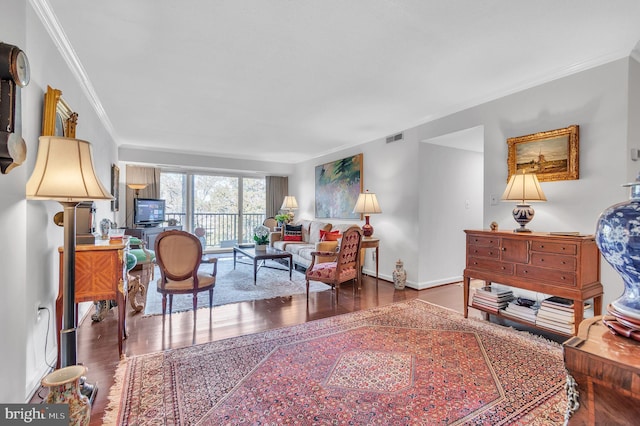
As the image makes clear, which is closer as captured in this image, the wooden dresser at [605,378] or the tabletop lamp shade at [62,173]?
the wooden dresser at [605,378]

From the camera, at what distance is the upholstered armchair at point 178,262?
3.00 m

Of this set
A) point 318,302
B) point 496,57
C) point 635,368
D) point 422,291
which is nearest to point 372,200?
point 422,291

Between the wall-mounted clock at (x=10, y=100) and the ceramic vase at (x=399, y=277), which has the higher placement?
the wall-mounted clock at (x=10, y=100)

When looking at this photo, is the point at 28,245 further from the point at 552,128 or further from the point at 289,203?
the point at 289,203

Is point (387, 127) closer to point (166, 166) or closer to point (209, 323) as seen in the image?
point (209, 323)

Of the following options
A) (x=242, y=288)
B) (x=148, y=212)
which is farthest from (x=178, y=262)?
(x=148, y=212)

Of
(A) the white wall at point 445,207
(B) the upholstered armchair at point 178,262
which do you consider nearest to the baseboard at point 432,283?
(A) the white wall at point 445,207

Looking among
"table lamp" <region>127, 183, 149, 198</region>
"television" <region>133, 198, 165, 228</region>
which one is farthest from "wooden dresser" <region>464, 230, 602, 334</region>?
"table lamp" <region>127, 183, 149, 198</region>

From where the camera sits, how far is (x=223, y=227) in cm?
805

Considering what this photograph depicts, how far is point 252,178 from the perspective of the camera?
8375mm

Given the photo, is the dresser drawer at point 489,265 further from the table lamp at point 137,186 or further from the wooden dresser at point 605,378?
the table lamp at point 137,186

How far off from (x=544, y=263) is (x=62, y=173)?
3612 mm

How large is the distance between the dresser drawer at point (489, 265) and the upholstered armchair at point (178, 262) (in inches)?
113

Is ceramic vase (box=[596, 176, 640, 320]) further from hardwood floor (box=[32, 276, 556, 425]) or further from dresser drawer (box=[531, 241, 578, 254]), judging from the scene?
hardwood floor (box=[32, 276, 556, 425])
